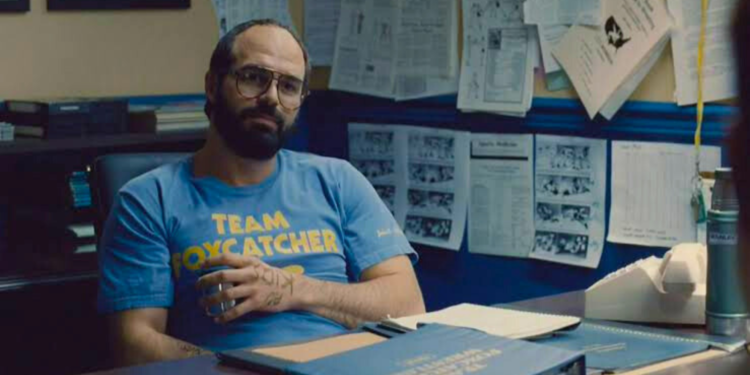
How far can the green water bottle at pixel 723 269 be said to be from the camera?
164cm

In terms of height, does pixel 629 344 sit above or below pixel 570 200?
below

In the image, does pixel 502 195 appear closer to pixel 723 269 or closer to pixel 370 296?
Answer: pixel 370 296

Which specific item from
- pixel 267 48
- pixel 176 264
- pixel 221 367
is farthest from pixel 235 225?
pixel 221 367

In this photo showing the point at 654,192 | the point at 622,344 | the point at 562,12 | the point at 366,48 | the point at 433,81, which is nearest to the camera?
the point at 622,344

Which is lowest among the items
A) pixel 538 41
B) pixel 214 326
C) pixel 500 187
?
pixel 214 326

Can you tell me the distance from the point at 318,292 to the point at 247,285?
0.54 ft

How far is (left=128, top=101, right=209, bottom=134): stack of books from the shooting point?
126 inches

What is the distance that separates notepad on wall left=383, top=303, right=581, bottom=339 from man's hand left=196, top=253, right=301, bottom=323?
14.1 inches

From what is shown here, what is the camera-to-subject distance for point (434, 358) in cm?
138

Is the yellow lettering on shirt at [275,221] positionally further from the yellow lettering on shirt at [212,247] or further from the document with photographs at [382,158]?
the document with photographs at [382,158]

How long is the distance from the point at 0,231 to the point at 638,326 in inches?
74.2

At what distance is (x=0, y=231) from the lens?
3.04m

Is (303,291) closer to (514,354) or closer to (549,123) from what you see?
(514,354)

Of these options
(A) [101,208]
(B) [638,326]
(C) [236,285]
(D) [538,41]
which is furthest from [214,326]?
(D) [538,41]
